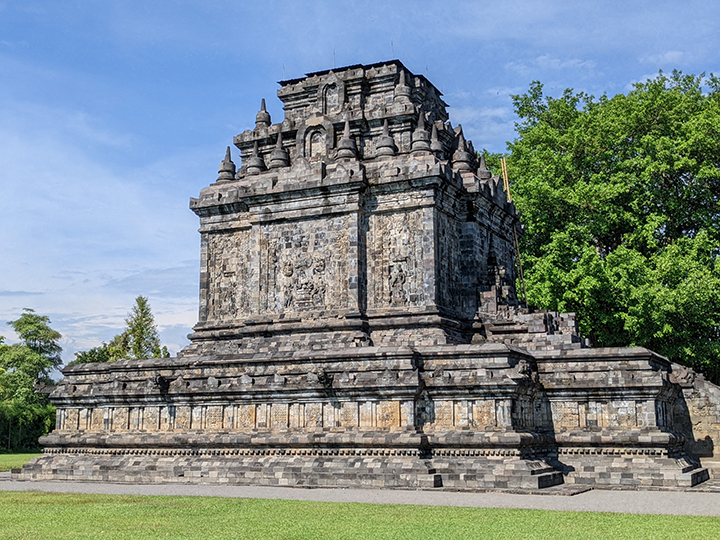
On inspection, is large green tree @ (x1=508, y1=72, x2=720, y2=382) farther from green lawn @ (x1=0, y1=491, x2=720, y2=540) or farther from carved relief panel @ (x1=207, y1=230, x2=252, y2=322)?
green lawn @ (x1=0, y1=491, x2=720, y2=540)

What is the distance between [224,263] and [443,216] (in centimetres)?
754

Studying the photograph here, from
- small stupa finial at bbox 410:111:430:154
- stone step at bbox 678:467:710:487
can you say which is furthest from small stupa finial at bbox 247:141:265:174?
stone step at bbox 678:467:710:487

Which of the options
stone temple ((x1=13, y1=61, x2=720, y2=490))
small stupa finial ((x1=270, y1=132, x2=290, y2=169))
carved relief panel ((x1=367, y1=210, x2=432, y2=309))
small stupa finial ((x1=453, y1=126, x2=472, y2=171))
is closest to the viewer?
stone temple ((x1=13, y1=61, x2=720, y2=490))

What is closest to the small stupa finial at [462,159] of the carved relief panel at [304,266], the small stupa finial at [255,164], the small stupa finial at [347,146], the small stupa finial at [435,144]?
the small stupa finial at [435,144]

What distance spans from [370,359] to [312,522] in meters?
7.91

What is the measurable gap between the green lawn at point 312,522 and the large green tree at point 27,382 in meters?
22.4

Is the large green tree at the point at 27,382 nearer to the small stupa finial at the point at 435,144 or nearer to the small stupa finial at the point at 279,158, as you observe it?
the small stupa finial at the point at 279,158

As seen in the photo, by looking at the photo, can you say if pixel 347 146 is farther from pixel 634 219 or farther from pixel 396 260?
pixel 634 219

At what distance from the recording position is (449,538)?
36.3ft

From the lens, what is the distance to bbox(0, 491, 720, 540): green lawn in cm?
1152

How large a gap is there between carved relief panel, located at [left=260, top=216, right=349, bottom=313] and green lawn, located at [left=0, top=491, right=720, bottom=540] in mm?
9415

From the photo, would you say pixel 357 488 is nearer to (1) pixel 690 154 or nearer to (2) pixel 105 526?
(2) pixel 105 526

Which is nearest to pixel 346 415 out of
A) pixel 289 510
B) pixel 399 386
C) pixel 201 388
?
pixel 399 386

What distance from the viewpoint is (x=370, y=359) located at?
2031 cm
